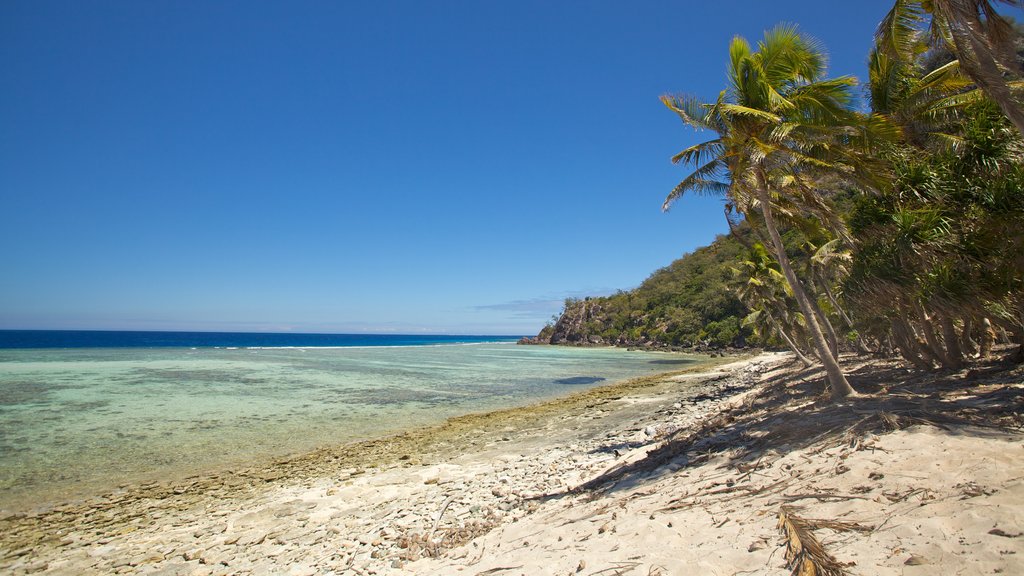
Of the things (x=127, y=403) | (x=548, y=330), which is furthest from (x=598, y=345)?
(x=127, y=403)

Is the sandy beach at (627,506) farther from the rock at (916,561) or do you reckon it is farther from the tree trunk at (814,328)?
the tree trunk at (814,328)

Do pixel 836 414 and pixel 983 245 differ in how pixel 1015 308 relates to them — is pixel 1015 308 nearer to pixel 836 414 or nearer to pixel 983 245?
pixel 983 245

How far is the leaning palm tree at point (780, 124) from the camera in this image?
1065 cm

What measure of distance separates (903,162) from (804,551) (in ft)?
32.4

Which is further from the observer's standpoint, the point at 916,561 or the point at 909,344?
the point at 909,344

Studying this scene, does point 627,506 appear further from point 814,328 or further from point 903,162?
point 903,162

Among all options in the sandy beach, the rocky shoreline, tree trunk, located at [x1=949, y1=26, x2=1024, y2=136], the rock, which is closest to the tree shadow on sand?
the sandy beach

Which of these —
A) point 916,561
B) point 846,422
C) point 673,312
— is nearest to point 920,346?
point 846,422

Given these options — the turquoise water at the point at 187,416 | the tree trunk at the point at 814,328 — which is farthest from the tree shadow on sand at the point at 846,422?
the turquoise water at the point at 187,416

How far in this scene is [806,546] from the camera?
378 cm

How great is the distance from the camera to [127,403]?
71.8ft

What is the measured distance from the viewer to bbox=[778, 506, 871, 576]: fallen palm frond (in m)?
3.46

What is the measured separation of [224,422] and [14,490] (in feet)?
25.0

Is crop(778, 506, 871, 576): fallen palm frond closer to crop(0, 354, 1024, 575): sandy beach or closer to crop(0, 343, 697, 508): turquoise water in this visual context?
crop(0, 354, 1024, 575): sandy beach
